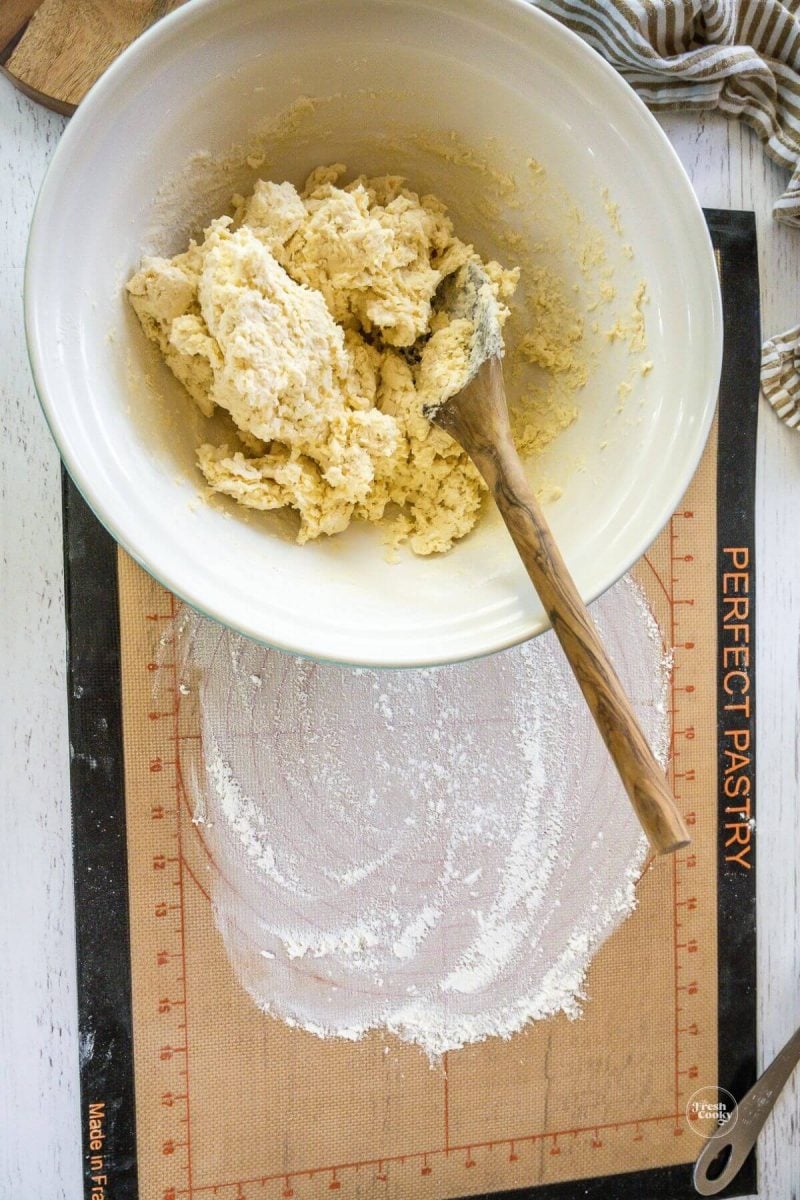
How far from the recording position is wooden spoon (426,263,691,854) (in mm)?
702

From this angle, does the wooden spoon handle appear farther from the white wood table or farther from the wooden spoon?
the white wood table

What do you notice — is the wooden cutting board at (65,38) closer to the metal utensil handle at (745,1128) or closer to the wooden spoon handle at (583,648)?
the wooden spoon handle at (583,648)

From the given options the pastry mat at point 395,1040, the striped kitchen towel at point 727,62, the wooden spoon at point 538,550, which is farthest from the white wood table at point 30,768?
the striped kitchen towel at point 727,62

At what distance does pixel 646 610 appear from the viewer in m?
1.10

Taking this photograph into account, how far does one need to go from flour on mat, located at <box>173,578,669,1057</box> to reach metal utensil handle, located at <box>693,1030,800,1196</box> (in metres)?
0.26

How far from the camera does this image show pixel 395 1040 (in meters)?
1.07

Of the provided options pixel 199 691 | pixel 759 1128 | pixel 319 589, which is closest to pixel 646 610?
pixel 319 589

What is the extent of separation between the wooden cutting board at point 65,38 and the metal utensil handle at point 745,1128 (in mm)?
1425

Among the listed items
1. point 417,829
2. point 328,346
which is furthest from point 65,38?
point 417,829

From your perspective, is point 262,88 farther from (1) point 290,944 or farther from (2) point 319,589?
(1) point 290,944

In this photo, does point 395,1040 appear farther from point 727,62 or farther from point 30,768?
point 727,62

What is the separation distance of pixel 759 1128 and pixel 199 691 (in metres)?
0.91

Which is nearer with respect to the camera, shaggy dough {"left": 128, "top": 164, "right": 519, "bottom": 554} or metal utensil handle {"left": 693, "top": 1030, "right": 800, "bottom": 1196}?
shaggy dough {"left": 128, "top": 164, "right": 519, "bottom": 554}
